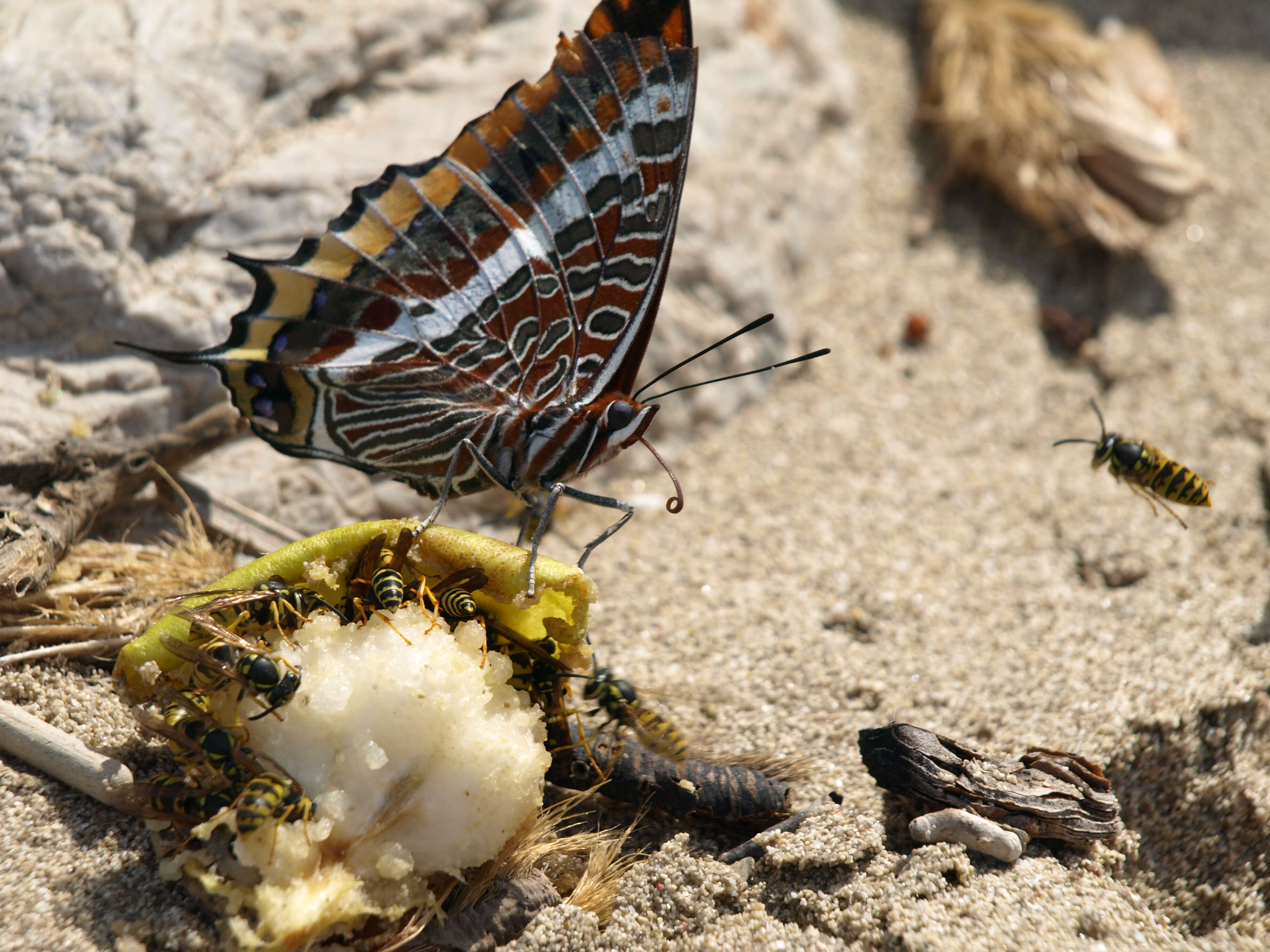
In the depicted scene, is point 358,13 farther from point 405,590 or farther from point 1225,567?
point 1225,567

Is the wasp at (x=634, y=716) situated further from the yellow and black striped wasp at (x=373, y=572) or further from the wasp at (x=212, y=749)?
the wasp at (x=212, y=749)

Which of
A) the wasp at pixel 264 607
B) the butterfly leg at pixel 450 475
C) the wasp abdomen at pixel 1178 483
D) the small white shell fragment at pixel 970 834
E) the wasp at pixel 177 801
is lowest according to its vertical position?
the wasp at pixel 177 801

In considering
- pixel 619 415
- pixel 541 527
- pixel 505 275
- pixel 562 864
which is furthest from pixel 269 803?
pixel 505 275

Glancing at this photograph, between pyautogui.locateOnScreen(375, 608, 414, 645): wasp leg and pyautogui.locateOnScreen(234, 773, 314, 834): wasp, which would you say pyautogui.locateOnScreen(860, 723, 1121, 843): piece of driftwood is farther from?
pyautogui.locateOnScreen(234, 773, 314, 834): wasp

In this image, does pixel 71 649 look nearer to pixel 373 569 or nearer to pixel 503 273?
pixel 373 569

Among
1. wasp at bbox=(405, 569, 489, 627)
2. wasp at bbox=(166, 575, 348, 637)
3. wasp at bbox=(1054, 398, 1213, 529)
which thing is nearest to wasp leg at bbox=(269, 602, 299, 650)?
wasp at bbox=(166, 575, 348, 637)

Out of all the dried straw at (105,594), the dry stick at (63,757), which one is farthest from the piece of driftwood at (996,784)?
the dried straw at (105,594)

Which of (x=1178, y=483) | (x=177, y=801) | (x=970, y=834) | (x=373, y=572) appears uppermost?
(x=1178, y=483)
